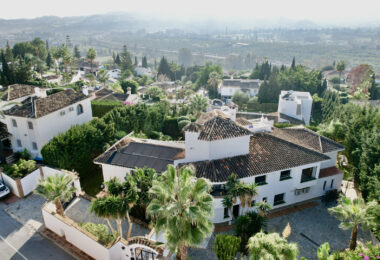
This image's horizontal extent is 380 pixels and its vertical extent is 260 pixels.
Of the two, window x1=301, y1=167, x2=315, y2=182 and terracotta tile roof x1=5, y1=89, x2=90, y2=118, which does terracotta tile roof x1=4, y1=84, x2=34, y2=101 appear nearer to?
terracotta tile roof x1=5, y1=89, x2=90, y2=118

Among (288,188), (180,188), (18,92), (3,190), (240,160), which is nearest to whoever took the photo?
(180,188)

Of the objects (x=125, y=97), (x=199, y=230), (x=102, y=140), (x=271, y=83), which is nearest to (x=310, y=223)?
(x=199, y=230)

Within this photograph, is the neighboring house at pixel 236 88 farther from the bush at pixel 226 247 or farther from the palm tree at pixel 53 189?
the bush at pixel 226 247

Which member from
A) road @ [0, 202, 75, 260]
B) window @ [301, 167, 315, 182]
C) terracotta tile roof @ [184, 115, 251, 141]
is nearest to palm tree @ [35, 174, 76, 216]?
road @ [0, 202, 75, 260]

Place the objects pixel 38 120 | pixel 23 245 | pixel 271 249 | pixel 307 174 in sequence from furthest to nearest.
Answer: pixel 38 120, pixel 307 174, pixel 23 245, pixel 271 249

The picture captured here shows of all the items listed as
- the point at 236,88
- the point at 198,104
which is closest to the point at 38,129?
the point at 198,104

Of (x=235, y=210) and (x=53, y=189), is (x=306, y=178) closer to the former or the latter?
(x=235, y=210)

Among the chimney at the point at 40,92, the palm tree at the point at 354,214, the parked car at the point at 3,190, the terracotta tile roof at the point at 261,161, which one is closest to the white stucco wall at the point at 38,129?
the chimney at the point at 40,92
